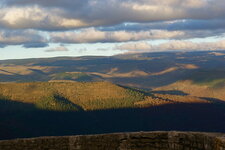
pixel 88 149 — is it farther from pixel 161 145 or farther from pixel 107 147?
pixel 161 145

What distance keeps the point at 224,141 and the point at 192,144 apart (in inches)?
121

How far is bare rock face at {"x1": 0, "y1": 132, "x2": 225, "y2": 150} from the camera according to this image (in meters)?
20.0

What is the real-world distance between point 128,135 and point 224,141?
778cm

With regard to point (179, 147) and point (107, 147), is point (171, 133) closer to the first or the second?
point (179, 147)

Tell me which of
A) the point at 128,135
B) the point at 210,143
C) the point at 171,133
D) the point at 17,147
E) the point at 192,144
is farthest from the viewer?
the point at 17,147

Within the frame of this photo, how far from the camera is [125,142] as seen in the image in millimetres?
23766

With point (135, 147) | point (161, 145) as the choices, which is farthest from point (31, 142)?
point (161, 145)

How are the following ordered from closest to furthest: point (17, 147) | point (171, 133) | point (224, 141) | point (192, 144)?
point (224, 141)
point (192, 144)
point (171, 133)
point (17, 147)

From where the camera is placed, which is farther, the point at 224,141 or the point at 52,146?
the point at 52,146

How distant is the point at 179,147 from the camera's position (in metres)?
21.1

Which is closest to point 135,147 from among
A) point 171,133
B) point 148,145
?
point 148,145

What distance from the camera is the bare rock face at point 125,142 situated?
19953 millimetres

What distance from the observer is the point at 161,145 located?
22266 millimetres

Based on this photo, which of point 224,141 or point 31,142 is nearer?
point 224,141
